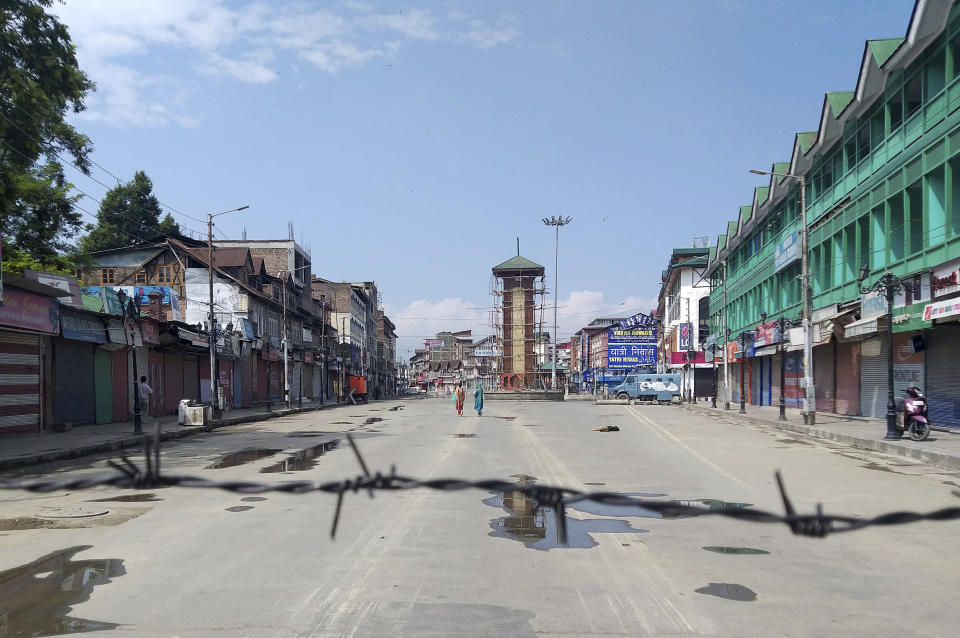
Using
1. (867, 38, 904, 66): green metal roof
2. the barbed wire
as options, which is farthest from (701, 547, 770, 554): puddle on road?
(867, 38, 904, 66): green metal roof

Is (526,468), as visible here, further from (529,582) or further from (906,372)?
(906,372)

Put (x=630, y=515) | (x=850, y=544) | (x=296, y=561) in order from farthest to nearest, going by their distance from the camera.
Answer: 1. (x=630, y=515)
2. (x=850, y=544)
3. (x=296, y=561)

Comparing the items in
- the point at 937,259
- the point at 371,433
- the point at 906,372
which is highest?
the point at 937,259

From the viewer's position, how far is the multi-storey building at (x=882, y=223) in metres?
22.2

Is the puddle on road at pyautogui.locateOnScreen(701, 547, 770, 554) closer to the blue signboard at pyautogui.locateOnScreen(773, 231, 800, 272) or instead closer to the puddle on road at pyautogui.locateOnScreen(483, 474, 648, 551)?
the puddle on road at pyautogui.locateOnScreen(483, 474, 648, 551)

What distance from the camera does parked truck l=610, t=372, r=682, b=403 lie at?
62500mm

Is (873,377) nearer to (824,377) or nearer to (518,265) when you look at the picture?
(824,377)

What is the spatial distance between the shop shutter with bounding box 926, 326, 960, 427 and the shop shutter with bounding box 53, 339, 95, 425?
30896 mm

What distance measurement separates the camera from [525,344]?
318 feet

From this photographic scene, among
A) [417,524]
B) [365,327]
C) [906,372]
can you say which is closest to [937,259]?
[906,372]

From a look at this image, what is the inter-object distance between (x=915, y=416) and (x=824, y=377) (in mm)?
17166

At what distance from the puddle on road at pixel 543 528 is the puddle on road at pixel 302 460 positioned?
594 centimetres

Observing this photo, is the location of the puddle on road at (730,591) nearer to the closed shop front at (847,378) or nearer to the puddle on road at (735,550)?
the puddle on road at (735,550)

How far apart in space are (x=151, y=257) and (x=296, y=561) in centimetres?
4889
